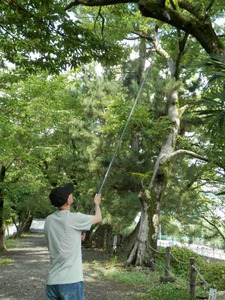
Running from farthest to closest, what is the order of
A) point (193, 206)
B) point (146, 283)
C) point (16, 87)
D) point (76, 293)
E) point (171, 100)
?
point (193, 206), point (16, 87), point (171, 100), point (146, 283), point (76, 293)

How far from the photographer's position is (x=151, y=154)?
44.5 ft

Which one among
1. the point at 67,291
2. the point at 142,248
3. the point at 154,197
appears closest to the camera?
the point at 67,291

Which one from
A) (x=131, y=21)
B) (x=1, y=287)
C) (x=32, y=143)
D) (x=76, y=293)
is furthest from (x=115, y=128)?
(x=76, y=293)

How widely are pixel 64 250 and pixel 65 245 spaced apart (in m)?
0.04

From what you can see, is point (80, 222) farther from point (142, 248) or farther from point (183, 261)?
A: point (183, 261)

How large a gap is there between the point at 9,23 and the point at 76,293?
12.1 feet

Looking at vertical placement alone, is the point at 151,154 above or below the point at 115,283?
above

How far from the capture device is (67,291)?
2.72 metres

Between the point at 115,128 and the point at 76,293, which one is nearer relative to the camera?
the point at 76,293

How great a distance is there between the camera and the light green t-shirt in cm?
274

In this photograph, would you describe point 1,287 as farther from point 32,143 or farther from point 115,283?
point 32,143

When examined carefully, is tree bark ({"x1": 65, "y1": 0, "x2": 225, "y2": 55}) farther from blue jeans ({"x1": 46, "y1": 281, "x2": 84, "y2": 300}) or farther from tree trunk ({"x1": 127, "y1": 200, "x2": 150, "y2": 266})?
tree trunk ({"x1": 127, "y1": 200, "x2": 150, "y2": 266})

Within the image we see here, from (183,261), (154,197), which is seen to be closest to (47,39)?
(154,197)

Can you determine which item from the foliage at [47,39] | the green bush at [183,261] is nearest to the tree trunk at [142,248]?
the green bush at [183,261]
